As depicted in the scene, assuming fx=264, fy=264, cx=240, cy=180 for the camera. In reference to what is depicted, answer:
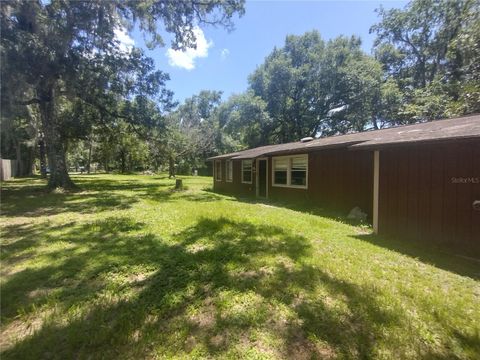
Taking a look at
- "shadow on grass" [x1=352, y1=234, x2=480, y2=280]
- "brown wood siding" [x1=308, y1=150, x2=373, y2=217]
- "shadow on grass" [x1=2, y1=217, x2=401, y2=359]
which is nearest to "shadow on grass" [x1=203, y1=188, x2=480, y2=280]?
"shadow on grass" [x1=352, y1=234, x2=480, y2=280]

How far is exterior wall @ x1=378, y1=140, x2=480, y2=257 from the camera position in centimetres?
493

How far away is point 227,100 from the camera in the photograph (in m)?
30.7

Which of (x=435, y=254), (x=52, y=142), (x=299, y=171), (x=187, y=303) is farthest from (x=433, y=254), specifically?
(x=52, y=142)

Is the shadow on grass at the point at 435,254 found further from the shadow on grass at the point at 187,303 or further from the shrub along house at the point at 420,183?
the shadow on grass at the point at 187,303

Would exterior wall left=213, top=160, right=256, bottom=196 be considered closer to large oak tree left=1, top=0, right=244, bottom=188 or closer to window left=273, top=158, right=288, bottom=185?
window left=273, top=158, right=288, bottom=185

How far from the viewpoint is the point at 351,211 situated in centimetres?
826

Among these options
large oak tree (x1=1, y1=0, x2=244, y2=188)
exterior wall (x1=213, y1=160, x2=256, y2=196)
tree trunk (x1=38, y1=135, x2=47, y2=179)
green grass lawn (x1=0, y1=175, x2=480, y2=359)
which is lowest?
green grass lawn (x1=0, y1=175, x2=480, y2=359)

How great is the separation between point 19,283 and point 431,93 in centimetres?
2510

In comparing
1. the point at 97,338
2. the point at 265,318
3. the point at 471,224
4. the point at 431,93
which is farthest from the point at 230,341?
the point at 431,93

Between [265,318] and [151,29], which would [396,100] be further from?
[265,318]

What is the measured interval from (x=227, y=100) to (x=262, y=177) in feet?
62.6

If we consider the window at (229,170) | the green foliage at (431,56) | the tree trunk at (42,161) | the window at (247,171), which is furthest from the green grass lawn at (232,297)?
the tree trunk at (42,161)

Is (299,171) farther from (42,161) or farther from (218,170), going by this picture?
(42,161)

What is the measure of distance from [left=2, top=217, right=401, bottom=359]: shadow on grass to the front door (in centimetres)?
880
